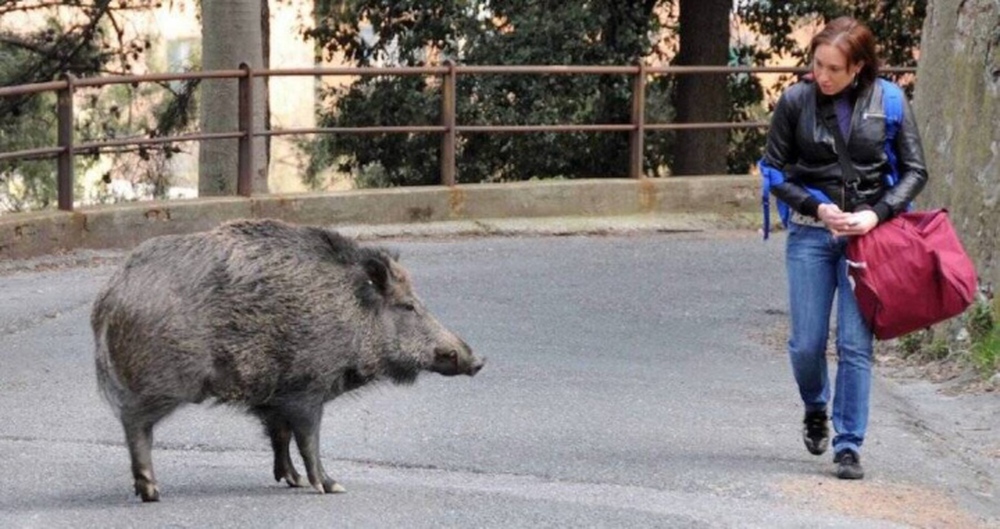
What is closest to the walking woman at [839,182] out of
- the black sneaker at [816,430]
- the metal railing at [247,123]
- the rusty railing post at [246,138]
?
the black sneaker at [816,430]

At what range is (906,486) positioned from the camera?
7953 millimetres

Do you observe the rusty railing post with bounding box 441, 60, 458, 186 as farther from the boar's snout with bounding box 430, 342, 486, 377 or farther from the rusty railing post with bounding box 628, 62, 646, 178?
the boar's snout with bounding box 430, 342, 486, 377

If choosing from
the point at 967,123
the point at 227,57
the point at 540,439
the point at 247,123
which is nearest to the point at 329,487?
the point at 540,439

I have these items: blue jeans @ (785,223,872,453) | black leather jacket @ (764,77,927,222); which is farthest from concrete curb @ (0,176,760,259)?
black leather jacket @ (764,77,927,222)

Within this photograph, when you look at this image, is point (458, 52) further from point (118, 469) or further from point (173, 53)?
point (173, 53)

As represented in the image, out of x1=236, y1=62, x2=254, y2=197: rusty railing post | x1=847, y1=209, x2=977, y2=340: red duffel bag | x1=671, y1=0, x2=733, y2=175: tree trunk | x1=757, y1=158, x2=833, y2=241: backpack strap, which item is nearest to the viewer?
x1=847, y1=209, x2=977, y2=340: red duffel bag

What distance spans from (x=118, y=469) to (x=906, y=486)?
320cm

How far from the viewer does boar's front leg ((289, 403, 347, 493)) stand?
720 centimetres

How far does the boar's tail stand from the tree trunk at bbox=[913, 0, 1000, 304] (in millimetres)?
5995

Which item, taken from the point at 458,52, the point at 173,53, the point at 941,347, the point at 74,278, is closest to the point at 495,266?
the point at 74,278

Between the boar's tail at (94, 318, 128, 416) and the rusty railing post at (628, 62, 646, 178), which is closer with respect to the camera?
the boar's tail at (94, 318, 128, 416)

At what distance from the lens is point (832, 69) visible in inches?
293

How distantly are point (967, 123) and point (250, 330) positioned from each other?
19.5 feet

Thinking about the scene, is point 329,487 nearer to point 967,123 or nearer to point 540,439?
point 540,439
